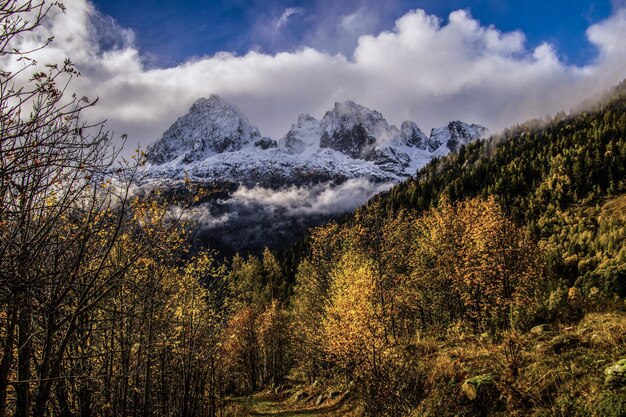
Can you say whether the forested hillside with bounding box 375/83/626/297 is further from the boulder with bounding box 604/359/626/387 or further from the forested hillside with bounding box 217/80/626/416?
the boulder with bounding box 604/359/626/387

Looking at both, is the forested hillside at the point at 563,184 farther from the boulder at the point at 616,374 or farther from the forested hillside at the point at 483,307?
the boulder at the point at 616,374

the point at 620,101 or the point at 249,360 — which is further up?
the point at 620,101

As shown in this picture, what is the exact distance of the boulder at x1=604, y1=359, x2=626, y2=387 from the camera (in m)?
8.57

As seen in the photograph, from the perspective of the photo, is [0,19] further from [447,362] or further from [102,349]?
[447,362]

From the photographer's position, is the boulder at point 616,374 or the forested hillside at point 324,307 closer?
the forested hillside at point 324,307

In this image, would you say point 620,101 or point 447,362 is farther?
point 620,101

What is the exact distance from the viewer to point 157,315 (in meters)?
14.2

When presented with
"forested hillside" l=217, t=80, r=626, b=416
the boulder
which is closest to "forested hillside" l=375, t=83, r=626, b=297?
"forested hillside" l=217, t=80, r=626, b=416

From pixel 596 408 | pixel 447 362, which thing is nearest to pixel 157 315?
pixel 447 362

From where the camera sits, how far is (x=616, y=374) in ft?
28.6

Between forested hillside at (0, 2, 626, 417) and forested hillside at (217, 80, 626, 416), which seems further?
forested hillside at (217, 80, 626, 416)

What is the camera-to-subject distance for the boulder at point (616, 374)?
857 cm

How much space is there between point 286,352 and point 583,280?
42.8 meters

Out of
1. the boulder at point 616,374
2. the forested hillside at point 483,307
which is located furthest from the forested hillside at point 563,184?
the boulder at point 616,374
